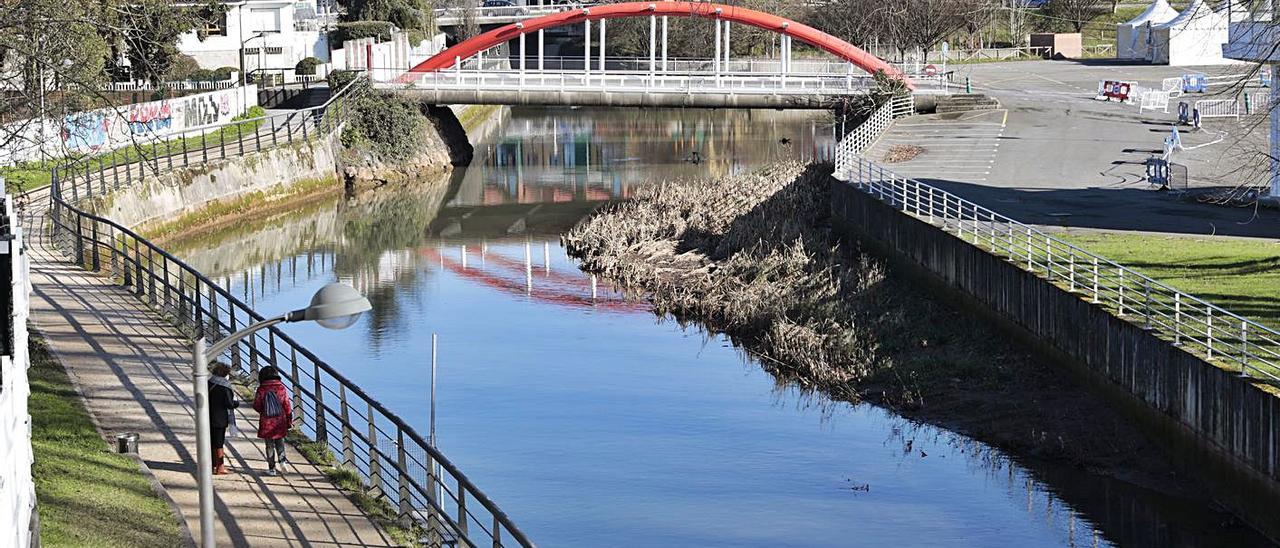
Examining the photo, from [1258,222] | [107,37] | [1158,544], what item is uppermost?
[107,37]

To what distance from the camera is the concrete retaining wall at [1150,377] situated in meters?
19.0

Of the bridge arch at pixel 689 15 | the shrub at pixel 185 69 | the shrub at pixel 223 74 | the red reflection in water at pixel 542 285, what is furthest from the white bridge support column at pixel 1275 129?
the shrub at pixel 223 74

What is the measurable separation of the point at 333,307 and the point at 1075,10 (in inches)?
3650

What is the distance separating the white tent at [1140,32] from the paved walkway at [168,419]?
2366 inches

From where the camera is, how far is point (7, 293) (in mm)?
14844

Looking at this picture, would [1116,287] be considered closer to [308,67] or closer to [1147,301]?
[1147,301]

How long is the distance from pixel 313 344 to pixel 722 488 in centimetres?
1165

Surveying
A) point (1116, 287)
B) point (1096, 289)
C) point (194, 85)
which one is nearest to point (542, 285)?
point (1116, 287)

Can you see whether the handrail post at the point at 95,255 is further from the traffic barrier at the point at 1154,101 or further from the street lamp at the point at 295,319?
the traffic barrier at the point at 1154,101

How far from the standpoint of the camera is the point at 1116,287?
84.3ft

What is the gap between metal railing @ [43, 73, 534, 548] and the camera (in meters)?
15.6

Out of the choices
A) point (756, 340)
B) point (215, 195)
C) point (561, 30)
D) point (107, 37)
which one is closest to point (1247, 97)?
point (756, 340)

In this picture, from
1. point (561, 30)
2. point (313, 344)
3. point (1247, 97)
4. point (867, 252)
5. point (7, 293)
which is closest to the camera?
point (7, 293)

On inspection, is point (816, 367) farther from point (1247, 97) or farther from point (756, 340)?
point (1247, 97)
